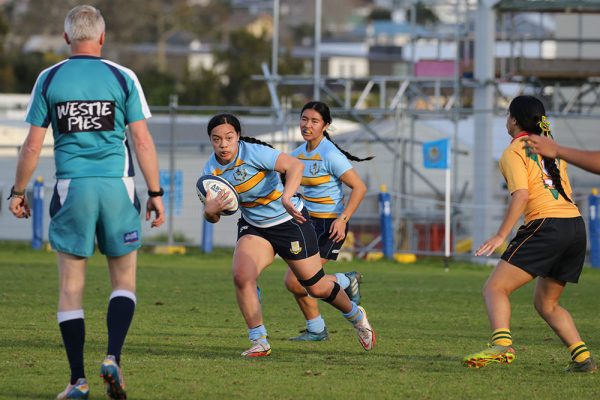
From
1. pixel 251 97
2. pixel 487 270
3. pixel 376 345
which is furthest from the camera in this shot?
pixel 251 97

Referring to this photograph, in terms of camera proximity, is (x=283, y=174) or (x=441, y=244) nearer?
(x=283, y=174)

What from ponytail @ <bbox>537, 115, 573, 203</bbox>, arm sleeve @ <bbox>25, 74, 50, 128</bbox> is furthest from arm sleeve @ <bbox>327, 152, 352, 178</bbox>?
arm sleeve @ <bbox>25, 74, 50, 128</bbox>

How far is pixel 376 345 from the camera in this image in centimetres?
1034

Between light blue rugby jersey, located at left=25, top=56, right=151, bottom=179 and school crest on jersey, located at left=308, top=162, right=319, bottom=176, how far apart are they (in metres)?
3.60

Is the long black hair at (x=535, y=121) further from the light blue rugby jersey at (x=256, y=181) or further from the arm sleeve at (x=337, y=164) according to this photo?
the arm sleeve at (x=337, y=164)

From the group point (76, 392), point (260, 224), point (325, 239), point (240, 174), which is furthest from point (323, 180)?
point (76, 392)

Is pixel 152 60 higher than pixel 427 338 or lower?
higher

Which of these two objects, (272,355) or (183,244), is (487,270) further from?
(272,355)

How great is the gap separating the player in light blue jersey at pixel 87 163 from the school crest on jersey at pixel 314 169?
3.46 m

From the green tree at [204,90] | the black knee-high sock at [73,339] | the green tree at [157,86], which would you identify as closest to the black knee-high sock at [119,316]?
the black knee-high sock at [73,339]

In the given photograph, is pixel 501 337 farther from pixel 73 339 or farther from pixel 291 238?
pixel 73 339

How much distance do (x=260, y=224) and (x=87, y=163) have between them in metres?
2.53

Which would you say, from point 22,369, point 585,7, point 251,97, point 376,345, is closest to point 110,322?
point 22,369

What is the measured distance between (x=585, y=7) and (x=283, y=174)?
18727 millimetres
